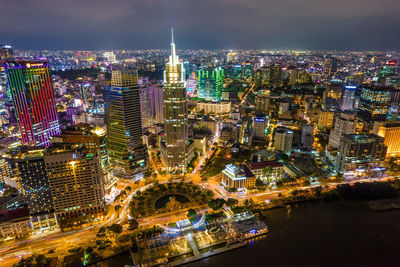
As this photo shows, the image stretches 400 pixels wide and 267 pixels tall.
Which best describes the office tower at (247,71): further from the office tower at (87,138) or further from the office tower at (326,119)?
the office tower at (87,138)

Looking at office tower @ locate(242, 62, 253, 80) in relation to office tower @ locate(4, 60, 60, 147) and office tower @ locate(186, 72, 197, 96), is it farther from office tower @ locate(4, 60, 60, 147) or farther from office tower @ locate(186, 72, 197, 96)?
office tower @ locate(4, 60, 60, 147)

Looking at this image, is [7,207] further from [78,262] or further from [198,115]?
[198,115]

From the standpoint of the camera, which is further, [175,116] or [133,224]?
[175,116]

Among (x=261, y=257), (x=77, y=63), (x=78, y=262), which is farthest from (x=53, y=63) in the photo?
(x=261, y=257)

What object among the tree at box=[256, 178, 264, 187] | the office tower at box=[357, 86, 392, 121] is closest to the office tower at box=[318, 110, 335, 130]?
the office tower at box=[357, 86, 392, 121]

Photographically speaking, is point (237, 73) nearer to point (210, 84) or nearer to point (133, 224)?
point (210, 84)

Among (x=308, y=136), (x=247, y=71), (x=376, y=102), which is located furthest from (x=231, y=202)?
(x=247, y=71)
